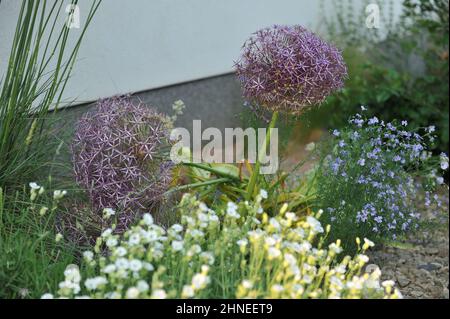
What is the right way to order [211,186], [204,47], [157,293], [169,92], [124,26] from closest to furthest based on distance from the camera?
[157,293]
[211,186]
[124,26]
[169,92]
[204,47]

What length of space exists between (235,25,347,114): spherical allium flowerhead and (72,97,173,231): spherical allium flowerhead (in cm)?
51

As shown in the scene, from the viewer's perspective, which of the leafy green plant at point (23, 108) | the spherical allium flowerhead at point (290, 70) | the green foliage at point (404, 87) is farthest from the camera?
the green foliage at point (404, 87)

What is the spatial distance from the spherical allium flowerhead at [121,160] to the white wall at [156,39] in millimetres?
786

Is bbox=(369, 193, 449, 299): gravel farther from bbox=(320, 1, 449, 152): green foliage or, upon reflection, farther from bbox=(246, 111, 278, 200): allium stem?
bbox=(320, 1, 449, 152): green foliage

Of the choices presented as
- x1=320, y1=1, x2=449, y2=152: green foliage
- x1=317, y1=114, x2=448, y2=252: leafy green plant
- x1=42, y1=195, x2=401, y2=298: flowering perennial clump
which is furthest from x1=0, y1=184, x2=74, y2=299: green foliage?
x1=320, y1=1, x2=449, y2=152: green foliage

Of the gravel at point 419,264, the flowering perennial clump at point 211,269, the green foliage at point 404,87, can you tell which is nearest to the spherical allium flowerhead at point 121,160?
the flowering perennial clump at point 211,269

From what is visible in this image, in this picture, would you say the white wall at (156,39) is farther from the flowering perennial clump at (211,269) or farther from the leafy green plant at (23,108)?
the flowering perennial clump at (211,269)

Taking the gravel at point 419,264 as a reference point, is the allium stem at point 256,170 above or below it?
above

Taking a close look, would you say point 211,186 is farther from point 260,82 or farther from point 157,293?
point 157,293

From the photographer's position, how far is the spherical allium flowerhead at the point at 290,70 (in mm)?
3008

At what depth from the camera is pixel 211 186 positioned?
3.51 m

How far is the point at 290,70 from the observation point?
9.84ft
